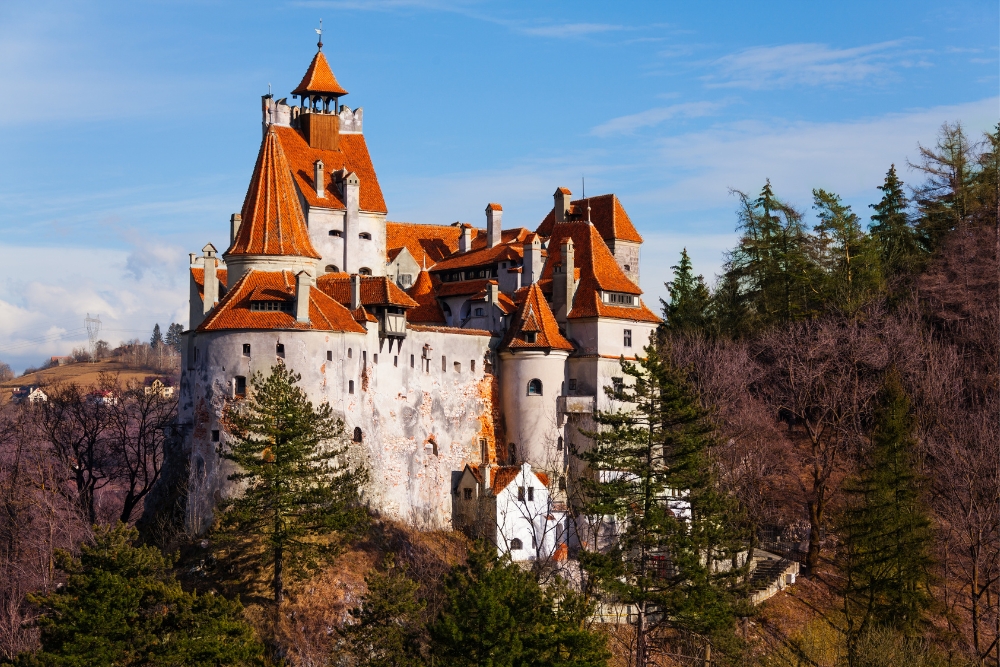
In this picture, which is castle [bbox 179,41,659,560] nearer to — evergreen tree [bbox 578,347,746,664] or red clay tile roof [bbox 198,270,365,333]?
red clay tile roof [bbox 198,270,365,333]

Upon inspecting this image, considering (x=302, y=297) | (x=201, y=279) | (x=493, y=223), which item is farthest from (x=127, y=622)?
(x=493, y=223)

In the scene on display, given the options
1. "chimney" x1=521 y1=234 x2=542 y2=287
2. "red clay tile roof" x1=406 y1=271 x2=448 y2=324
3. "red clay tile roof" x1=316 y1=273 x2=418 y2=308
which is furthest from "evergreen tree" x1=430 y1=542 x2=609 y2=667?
"chimney" x1=521 y1=234 x2=542 y2=287

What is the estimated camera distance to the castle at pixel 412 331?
2581 inches

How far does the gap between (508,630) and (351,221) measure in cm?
3645

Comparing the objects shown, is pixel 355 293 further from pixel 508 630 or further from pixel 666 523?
pixel 508 630

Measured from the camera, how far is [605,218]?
8212 cm

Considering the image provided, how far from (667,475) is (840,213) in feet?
123

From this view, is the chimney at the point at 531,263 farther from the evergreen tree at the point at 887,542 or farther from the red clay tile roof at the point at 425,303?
the evergreen tree at the point at 887,542

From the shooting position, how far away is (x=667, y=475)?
6056 cm

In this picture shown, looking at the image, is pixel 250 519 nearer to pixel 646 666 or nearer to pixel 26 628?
pixel 26 628

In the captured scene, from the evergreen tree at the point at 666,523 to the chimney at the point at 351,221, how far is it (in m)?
22.0

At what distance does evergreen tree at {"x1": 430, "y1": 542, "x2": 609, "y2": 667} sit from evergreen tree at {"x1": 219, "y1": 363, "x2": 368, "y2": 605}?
1219 centimetres

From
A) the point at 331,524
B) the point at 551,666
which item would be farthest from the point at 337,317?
the point at 551,666

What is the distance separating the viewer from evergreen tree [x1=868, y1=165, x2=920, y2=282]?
89062mm
